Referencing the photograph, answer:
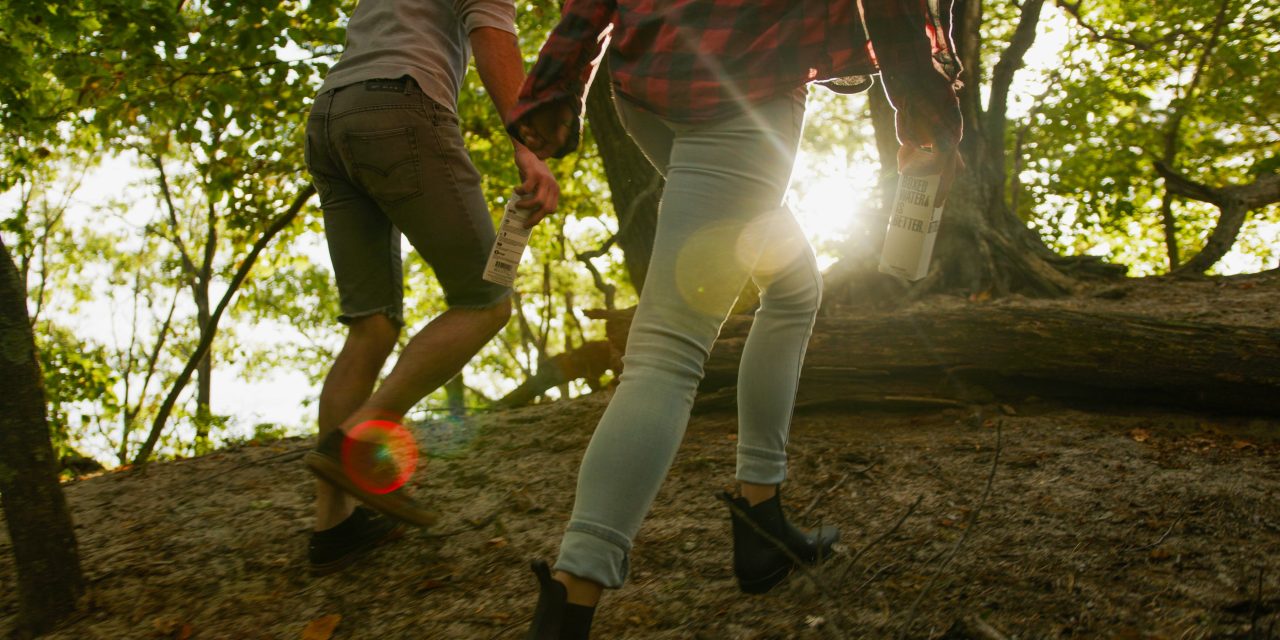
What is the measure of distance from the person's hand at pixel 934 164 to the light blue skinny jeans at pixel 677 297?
301mm

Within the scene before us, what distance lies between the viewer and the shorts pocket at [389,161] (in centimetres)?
217

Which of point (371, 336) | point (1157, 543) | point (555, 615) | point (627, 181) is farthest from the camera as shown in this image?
point (627, 181)

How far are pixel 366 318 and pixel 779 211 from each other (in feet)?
4.61

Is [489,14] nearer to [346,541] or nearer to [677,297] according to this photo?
[677,297]

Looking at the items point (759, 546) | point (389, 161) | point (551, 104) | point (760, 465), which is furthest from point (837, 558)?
point (389, 161)

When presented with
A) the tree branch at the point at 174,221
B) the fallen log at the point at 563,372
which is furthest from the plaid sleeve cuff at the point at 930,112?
the tree branch at the point at 174,221

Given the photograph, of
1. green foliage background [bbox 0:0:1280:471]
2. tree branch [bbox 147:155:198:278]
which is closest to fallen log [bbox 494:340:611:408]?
green foliage background [bbox 0:0:1280:471]

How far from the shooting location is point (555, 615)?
1.39 m

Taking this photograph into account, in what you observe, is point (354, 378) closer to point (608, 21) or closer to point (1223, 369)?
point (608, 21)

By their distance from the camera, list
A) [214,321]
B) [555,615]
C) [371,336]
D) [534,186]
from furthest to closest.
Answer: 1. [214,321]
2. [371,336]
3. [534,186]
4. [555,615]

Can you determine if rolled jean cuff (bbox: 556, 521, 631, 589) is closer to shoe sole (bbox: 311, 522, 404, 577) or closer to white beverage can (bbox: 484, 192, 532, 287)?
white beverage can (bbox: 484, 192, 532, 287)

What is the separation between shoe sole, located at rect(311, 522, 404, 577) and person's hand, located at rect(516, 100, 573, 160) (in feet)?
4.86

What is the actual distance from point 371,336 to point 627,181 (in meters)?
2.50

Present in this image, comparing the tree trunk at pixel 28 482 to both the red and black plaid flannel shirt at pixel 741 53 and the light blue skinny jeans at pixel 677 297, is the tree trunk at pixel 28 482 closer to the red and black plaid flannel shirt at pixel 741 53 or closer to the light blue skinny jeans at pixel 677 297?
the red and black plaid flannel shirt at pixel 741 53
